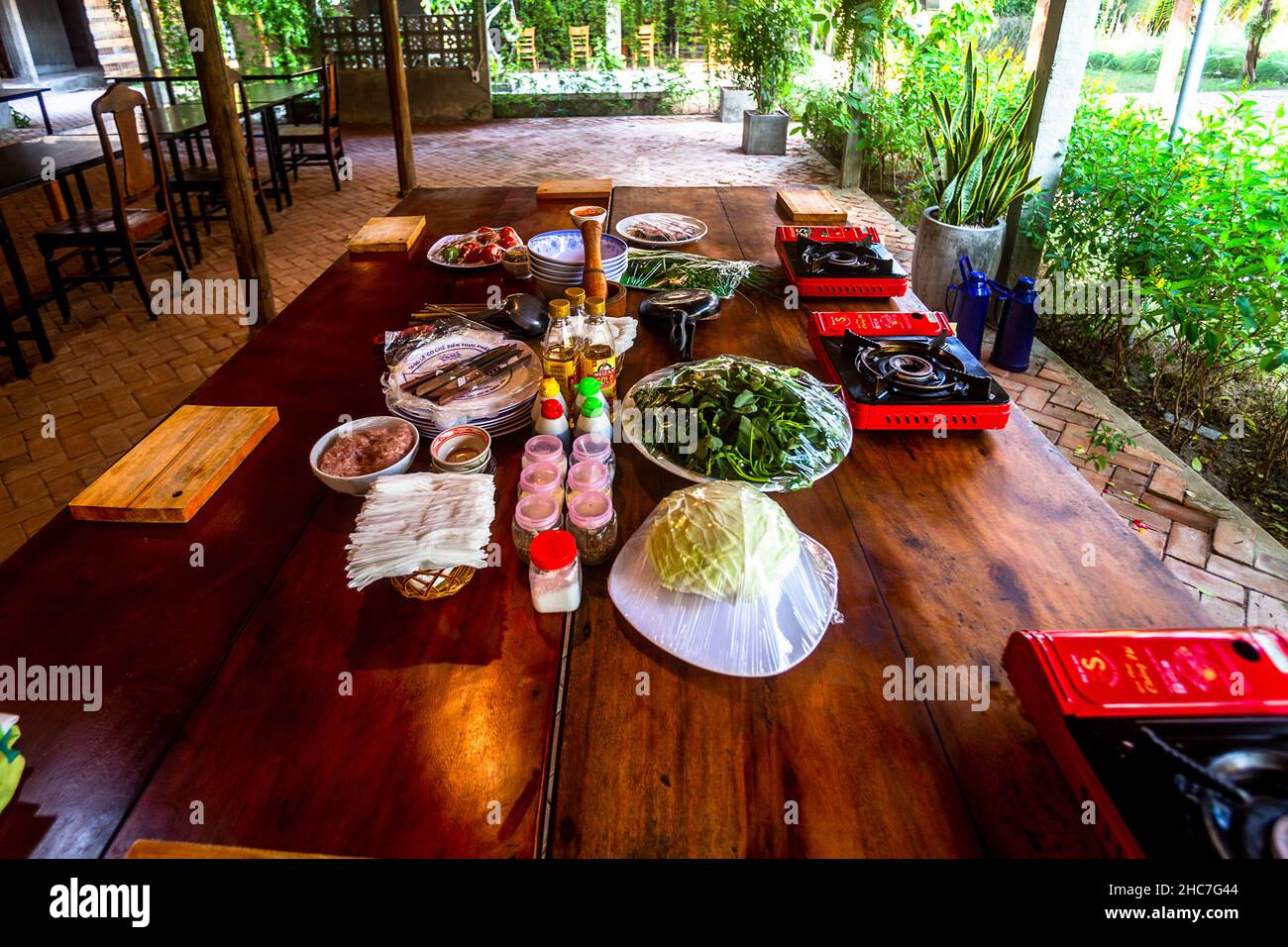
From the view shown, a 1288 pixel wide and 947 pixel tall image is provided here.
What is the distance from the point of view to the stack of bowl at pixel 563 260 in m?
2.22

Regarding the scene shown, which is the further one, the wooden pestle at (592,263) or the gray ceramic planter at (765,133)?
the gray ceramic planter at (765,133)

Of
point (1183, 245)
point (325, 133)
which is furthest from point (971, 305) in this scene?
point (325, 133)

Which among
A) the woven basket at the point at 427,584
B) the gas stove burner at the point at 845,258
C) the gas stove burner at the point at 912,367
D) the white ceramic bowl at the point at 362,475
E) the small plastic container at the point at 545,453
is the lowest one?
the woven basket at the point at 427,584

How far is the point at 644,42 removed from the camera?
1287 centimetres

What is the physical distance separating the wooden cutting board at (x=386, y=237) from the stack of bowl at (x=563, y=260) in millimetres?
648

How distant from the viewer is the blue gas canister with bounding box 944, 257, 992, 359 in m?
3.53

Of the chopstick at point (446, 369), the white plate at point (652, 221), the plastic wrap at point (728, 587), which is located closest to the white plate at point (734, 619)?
the plastic wrap at point (728, 587)

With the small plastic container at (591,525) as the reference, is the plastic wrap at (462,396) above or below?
above

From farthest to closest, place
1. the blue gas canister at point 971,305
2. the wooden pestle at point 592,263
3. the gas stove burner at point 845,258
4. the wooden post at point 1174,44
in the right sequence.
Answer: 1. the wooden post at point 1174,44
2. the blue gas canister at point 971,305
3. the gas stove burner at point 845,258
4. the wooden pestle at point 592,263

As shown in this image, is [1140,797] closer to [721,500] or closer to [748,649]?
[748,649]

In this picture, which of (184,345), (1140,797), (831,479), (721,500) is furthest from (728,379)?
(184,345)

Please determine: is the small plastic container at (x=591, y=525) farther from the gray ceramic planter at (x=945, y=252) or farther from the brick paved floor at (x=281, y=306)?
the gray ceramic planter at (x=945, y=252)

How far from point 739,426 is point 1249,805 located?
0.95 meters

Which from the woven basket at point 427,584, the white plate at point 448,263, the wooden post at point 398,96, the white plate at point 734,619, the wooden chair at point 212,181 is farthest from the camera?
the wooden post at point 398,96
